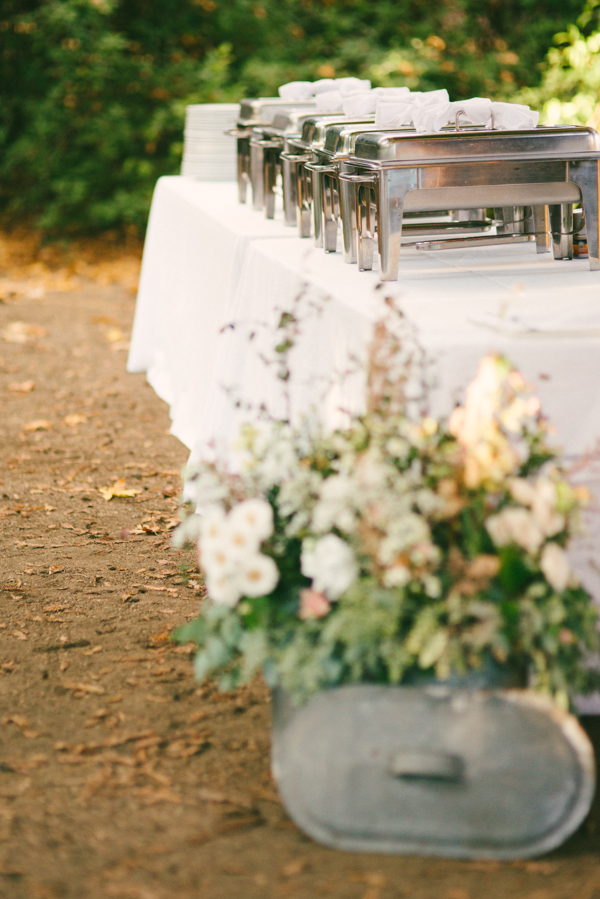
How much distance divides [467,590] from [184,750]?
2.58 feet

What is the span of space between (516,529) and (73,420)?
10.3 feet

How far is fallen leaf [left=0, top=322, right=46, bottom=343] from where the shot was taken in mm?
5746

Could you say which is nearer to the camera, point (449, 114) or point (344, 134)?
point (449, 114)

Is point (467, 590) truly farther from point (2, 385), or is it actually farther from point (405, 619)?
point (2, 385)

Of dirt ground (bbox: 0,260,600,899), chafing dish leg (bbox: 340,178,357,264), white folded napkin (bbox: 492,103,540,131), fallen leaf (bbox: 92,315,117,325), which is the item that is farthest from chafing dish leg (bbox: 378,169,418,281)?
fallen leaf (bbox: 92,315,117,325)

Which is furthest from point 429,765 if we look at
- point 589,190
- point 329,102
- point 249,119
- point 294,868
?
point 249,119

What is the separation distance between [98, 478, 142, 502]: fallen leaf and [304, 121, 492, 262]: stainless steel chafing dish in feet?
3.73

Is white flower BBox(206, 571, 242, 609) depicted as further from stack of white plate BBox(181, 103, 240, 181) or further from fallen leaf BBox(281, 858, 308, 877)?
stack of white plate BBox(181, 103, 240, 181)

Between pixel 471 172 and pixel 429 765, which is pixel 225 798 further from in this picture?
pixel 471 172

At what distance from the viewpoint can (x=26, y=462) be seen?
3.88 meters

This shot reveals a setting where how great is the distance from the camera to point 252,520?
1.66m

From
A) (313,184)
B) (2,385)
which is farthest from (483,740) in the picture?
(2,385)

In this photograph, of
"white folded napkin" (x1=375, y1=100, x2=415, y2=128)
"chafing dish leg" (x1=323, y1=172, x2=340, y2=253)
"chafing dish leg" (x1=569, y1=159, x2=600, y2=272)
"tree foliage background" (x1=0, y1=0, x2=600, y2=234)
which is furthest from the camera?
"tree foliage background" (x1=0, y1=0, x2=600, y2=234)

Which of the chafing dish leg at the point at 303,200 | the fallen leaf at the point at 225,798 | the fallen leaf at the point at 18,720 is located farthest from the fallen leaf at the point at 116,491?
the fallen leaf at the point at 225,798
